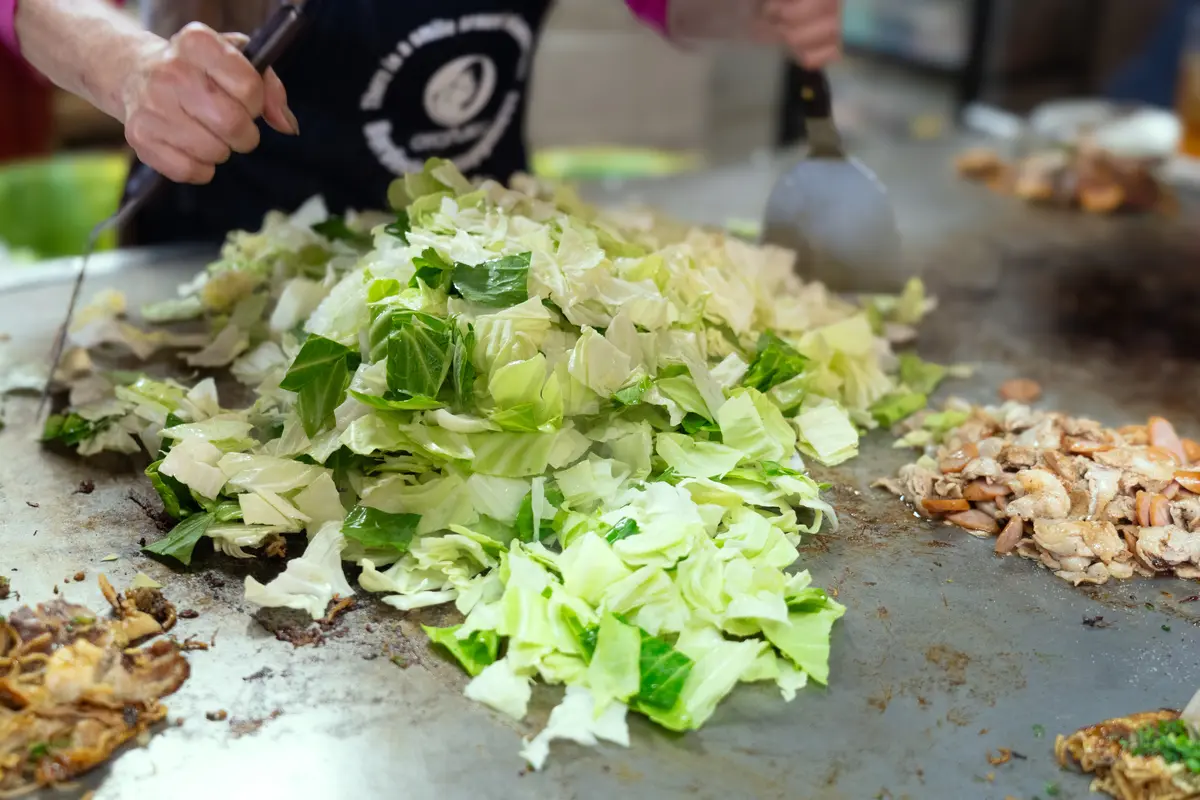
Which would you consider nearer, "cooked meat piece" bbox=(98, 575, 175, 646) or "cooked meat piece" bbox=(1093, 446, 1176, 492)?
"cooked meat piece" bbox=(98, 575, 175, 646)

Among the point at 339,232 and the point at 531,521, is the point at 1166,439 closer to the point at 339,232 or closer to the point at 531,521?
the point at 531,521

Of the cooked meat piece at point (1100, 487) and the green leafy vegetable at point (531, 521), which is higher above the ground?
the green leafy vegetable at point (531, 521)

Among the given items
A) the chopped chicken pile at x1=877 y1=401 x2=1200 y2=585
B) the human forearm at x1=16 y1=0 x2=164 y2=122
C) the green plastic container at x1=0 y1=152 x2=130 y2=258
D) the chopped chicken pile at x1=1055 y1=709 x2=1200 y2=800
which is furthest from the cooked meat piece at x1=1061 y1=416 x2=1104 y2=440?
the green plastic container at x1=0 y1=152 x2=130 y2=258

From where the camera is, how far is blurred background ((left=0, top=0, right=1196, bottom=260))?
158 inches

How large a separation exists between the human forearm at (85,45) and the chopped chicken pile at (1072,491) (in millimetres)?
→ 1379

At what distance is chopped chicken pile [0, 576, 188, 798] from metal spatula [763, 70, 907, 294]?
5.20 feet

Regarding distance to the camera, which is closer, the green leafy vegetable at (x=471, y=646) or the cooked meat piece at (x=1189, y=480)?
the green leafy vegetable at (x=471, y=646)

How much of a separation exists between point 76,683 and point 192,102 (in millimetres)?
872

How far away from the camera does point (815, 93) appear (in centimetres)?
232

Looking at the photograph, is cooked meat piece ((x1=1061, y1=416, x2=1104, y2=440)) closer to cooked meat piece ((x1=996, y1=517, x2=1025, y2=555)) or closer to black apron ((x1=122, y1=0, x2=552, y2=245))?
cooked meat piece ((x1=996, y1=517, x2=1025, y2=555))

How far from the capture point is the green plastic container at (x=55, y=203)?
A: 397 cm

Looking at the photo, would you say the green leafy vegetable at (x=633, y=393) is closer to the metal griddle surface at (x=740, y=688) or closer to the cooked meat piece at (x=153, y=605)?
the metal griddle surface at (x=740, y=688)

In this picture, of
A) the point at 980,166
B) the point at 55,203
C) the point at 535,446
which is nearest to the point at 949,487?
the point at 535,446

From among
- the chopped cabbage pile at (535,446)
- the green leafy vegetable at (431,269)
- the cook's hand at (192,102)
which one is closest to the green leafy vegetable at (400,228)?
the chopped cabbage pile at (535,446)
